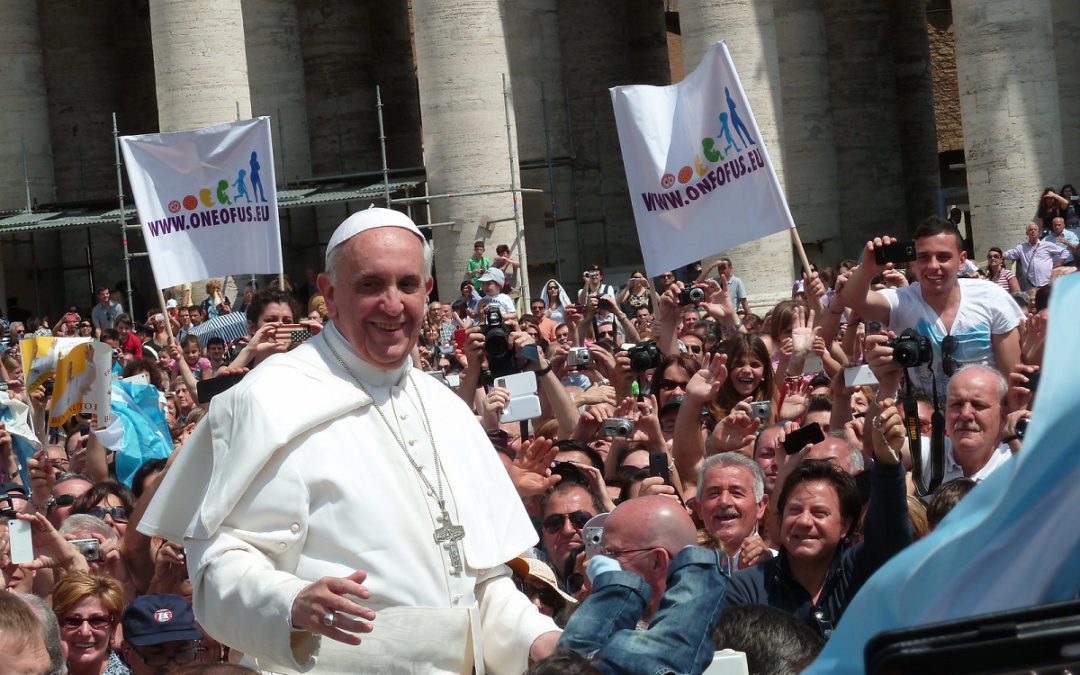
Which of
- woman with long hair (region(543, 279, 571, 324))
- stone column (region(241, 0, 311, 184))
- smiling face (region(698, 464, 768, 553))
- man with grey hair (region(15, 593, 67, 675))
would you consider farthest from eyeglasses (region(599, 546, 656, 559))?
stone column (region(241, 0, 311, 184))

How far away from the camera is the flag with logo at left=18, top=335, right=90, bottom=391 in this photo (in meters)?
11.0

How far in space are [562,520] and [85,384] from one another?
14.0 ft

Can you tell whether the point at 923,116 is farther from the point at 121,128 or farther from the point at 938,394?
the point at 938,394

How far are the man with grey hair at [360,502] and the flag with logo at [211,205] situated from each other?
779 centimetres

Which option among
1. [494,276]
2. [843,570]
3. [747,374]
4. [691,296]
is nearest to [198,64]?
[494,276]

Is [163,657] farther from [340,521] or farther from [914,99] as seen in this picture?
[914,99]

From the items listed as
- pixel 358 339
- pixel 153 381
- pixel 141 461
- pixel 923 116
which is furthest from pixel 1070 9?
pixel 358 339

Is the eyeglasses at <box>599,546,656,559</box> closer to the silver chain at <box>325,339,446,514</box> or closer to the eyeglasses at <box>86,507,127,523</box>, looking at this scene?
the silver chain at <box>325,339,446,514</box>

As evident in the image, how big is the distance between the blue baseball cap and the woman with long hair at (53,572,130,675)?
0.28 feet

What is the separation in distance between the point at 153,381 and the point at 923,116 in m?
25.5

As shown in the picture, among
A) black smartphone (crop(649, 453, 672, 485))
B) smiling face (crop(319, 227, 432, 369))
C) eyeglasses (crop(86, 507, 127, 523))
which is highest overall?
smiling face (crop(319, 227, 432, 369))

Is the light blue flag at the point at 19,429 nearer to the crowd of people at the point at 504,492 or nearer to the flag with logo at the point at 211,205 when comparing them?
the crowd of people at the point at 504,492

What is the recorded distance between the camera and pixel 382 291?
4.43 m

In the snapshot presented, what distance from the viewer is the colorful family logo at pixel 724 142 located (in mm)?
11562
